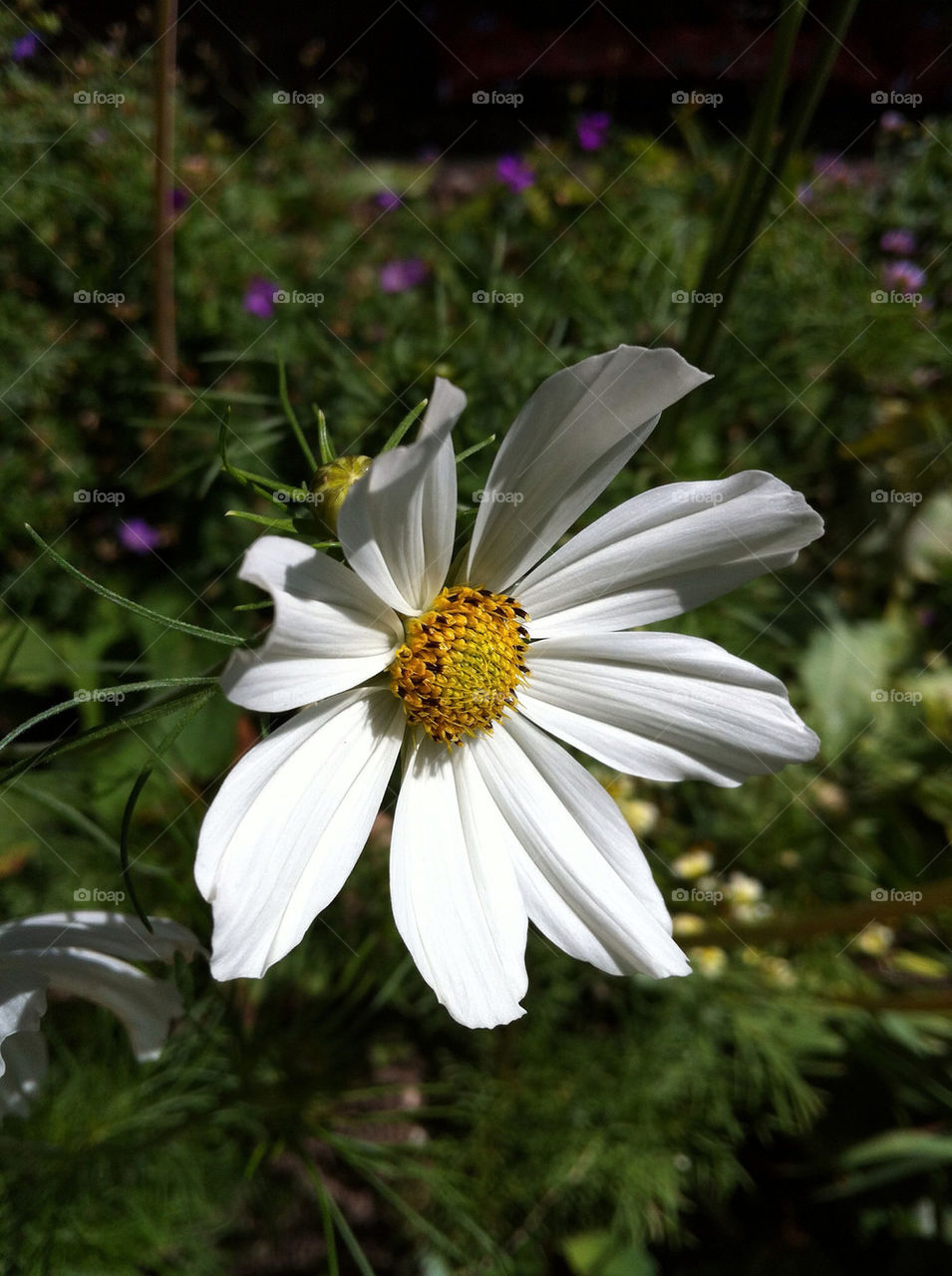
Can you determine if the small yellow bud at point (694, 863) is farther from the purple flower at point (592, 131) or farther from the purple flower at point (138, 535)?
the purple flower at point (592, 131)

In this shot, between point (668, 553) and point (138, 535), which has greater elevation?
point (138, 535)
